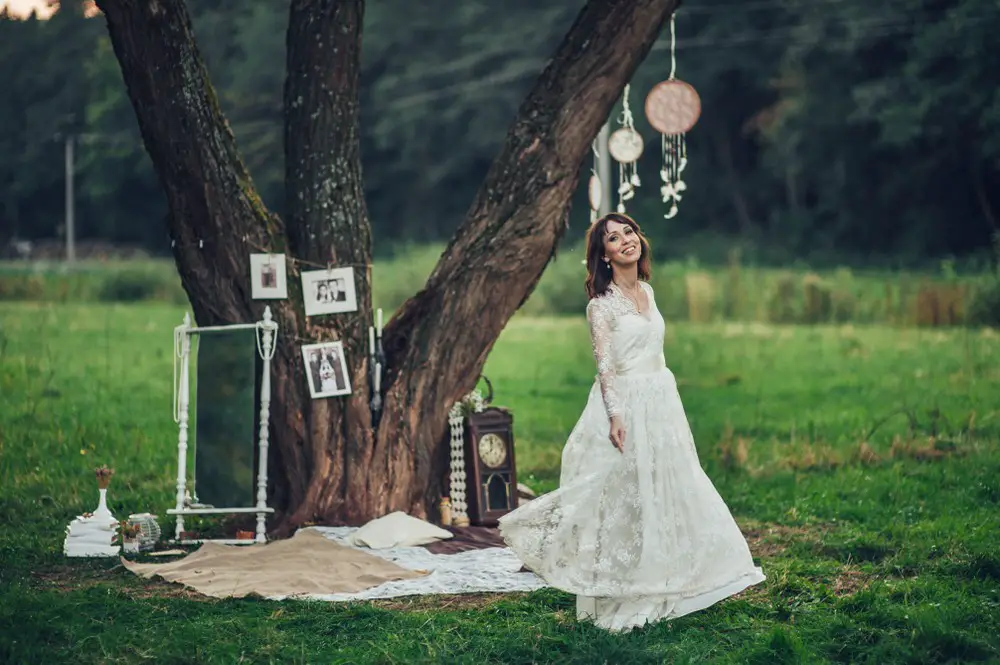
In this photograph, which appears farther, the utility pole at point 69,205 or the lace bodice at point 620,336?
the utility pole at point 69,205

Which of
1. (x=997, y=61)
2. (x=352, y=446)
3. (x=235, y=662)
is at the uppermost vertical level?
(x=997, y=61)

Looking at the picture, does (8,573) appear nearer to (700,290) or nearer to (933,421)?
(933,421)

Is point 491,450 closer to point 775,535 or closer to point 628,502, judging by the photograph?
point 775,535

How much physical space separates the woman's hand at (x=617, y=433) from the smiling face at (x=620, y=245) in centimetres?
68

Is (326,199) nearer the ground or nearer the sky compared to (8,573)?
nearer the sky

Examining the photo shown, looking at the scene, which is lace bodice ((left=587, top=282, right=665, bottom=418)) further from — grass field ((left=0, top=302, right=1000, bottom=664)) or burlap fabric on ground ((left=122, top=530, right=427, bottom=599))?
burlap fabric on ground ((left=122, top=530, right=427, bottom=599))

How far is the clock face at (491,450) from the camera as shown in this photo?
27.5ft

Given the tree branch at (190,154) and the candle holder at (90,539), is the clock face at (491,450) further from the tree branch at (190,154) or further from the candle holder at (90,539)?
the candle holder at (90,539)

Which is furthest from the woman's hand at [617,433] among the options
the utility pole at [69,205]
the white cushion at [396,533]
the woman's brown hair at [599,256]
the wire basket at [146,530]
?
the utility pole at [69,205]

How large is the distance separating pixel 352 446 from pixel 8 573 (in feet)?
6.74

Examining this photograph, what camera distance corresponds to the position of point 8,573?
723 cm

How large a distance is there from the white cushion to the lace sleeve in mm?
2202

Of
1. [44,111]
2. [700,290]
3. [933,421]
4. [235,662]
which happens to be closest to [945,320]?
[700,290]

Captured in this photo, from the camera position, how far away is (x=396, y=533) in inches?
310
